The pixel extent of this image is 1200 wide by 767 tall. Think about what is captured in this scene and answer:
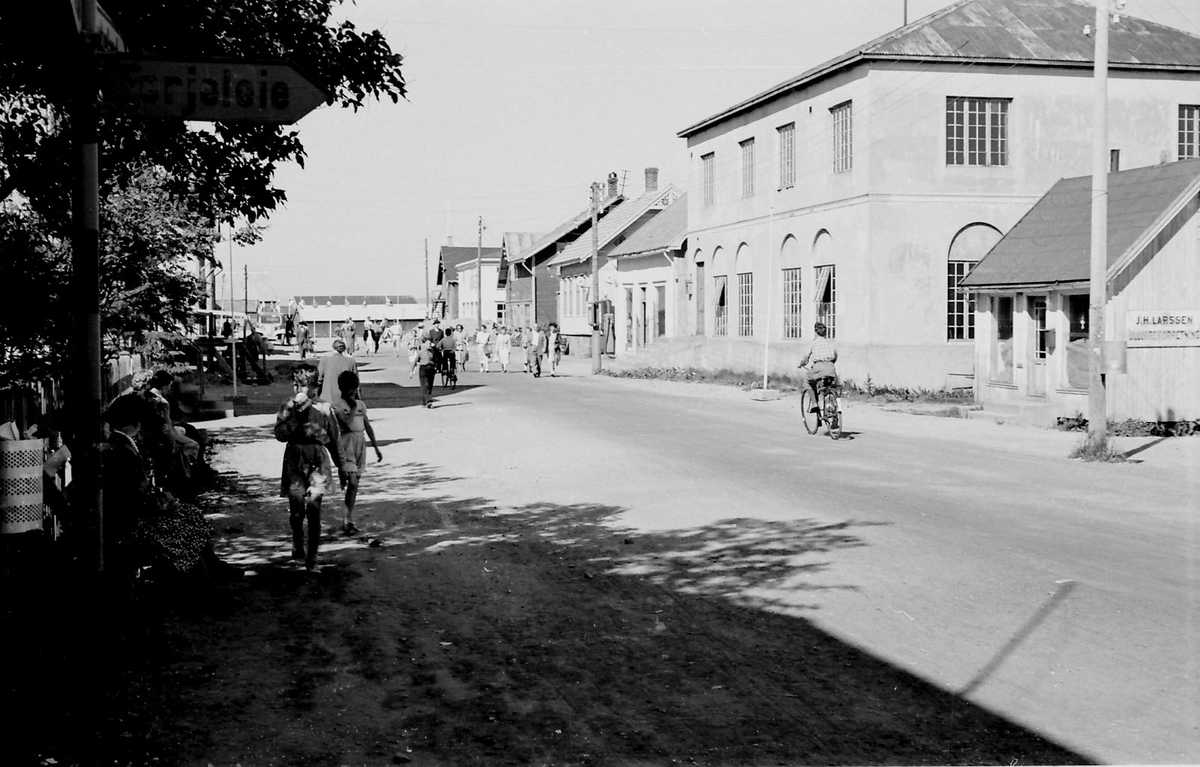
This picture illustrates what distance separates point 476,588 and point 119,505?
248cm

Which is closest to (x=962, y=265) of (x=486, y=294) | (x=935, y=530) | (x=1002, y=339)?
(x=1002, y=339)

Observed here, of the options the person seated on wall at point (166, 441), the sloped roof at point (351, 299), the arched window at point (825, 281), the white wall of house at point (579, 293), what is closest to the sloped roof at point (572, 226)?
the white wall of house at point (579, 293)

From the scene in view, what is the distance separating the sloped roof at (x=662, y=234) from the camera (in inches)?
1934

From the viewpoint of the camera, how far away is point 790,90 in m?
35.5

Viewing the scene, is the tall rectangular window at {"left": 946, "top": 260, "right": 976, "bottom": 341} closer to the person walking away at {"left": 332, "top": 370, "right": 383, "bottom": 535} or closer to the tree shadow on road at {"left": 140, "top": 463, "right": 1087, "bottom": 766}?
the tree shadow on road at {"left": 140, "top": 463, "right": 1087, "bottom": 766}

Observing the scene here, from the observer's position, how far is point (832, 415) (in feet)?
63.4

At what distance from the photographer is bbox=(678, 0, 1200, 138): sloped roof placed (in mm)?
31391

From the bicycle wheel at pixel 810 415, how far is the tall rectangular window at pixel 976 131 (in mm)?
13025

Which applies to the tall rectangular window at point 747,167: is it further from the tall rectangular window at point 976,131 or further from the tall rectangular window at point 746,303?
the tall rectangular window at point 976,131

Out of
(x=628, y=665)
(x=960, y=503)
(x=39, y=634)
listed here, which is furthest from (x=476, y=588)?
(x=960, y=503)

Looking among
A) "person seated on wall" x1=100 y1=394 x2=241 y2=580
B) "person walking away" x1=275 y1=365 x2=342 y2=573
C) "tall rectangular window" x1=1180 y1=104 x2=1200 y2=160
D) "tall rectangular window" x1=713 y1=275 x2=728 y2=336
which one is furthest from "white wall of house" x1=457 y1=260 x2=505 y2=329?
"person seated on wall" x1=100 y1=394 x2=241 y2=580

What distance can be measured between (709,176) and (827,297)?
10.3 metres

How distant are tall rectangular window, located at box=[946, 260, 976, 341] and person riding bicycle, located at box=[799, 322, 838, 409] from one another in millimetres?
12803

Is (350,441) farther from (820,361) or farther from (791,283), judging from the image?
(791,283)
